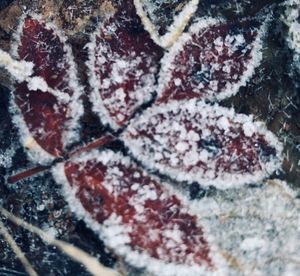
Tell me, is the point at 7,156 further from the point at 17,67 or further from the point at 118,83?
the point at 118,83

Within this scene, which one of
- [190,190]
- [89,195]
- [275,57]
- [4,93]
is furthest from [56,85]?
[275,57]

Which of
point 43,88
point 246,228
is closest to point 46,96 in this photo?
point 43,88

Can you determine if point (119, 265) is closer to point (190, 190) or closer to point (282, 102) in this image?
point (190, 190)

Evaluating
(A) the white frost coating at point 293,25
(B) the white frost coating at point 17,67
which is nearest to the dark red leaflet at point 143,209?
(B) the white frost coating at point 17,67

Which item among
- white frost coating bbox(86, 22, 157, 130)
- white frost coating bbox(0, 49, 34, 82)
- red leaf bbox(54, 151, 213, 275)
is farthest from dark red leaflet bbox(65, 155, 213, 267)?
white frost coating bbox(0, 49, 34, 82)

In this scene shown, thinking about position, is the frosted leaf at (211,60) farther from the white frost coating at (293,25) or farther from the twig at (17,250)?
the twig at (17,250)
